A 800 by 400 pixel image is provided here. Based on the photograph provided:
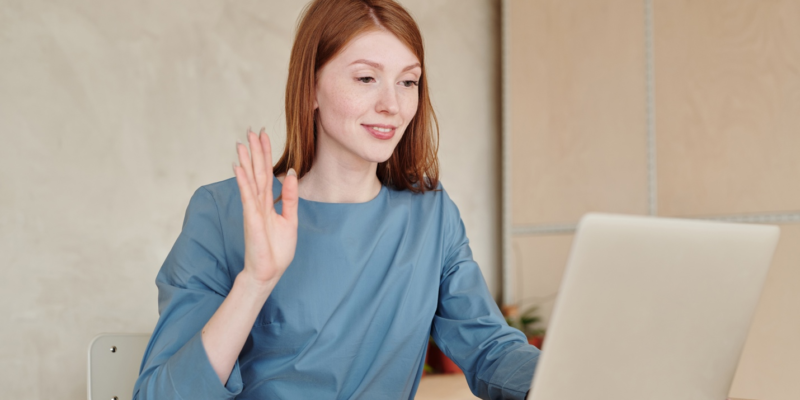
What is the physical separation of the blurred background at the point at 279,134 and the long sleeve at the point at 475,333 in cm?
112

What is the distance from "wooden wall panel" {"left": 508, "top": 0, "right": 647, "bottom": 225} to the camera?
2504 millimetres

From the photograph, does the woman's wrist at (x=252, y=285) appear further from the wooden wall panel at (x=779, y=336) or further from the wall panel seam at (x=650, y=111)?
the wall panel seam at (x=650, y=111)

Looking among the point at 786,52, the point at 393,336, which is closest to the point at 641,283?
the point at 393,336

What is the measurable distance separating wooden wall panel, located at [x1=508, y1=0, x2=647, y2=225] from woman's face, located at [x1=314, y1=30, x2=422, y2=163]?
159cm

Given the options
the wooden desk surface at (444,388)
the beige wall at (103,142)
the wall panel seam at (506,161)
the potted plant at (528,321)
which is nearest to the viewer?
the beige wall at (103,142)

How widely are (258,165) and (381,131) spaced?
1.12 ft

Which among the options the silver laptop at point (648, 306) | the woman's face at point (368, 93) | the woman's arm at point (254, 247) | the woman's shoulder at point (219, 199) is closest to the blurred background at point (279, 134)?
the woman's shoulder at point (219, 199)

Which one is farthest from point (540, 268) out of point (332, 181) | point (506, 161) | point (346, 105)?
point (346, 105)

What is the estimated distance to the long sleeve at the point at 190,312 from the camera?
2.85ft

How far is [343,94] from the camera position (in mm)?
1096

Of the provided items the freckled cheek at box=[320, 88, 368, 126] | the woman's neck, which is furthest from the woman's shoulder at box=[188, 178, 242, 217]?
the freckled cheek at box=[320, 88, 368, 126]

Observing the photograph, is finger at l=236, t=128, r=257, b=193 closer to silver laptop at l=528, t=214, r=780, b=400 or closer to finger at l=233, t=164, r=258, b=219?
finger at l=233, t=164, r=258, b=219

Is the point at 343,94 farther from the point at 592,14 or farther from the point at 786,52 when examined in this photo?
the point at 592,14

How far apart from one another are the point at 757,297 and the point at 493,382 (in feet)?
1.36
